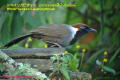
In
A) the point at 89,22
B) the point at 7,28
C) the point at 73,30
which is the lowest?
the point at 89,22

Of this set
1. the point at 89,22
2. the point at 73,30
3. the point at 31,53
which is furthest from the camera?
the point at 89,22

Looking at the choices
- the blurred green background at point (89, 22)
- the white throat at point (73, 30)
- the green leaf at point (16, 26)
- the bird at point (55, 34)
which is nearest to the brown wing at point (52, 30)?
the bird at point (55, 34)

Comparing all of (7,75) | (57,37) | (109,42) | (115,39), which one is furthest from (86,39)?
(7,75)

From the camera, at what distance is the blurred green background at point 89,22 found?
5618 millimetres

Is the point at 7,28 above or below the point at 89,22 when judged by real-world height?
above

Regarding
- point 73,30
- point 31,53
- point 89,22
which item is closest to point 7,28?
point 73,30

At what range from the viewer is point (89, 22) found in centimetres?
962

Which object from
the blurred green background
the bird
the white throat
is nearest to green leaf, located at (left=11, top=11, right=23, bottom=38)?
the blurred green background

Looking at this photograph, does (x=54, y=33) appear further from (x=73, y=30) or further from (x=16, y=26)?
(x=16, y=26)

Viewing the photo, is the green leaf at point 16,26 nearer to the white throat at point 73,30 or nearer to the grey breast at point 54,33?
the grey breast at point 54,33

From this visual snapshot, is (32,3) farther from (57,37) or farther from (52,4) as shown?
(57,37)

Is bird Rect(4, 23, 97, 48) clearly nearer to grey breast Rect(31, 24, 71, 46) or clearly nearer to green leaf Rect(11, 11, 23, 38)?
grey breast Rect(31, 24, 71, 46)

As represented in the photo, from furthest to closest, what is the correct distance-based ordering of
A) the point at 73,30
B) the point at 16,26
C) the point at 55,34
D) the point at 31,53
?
the point at 16,26 < the point at 73,30 < the point at 55,34 < the point at 31,53

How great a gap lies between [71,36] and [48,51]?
44.6 inches
